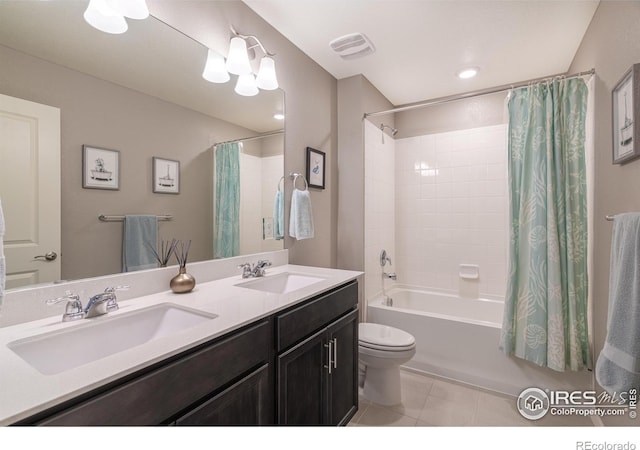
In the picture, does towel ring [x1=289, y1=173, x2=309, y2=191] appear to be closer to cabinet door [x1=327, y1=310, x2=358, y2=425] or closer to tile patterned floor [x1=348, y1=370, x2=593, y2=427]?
cabinet door [x1=327, y1=310, x2=358, y2=425]

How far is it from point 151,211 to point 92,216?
0.22m

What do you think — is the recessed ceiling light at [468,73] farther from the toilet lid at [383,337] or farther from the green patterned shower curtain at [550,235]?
the toilet lid at [383,337]

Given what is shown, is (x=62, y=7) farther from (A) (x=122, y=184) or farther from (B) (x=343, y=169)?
(B) (x=343, y=169)

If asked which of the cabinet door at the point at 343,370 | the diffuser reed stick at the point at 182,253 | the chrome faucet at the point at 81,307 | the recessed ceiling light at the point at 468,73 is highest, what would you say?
the recessed ceiling light at the point at 468,73

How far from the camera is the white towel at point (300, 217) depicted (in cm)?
201

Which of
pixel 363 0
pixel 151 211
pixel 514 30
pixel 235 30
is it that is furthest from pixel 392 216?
pixel 151 211

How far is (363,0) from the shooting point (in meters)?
1.67

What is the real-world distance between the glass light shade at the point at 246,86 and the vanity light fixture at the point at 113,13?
1.85 ft

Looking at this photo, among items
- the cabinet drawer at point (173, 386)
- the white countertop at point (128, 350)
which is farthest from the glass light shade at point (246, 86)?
the cabinet drawer at point (173, 386)

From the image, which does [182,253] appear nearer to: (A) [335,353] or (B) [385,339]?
(A) [335,353]

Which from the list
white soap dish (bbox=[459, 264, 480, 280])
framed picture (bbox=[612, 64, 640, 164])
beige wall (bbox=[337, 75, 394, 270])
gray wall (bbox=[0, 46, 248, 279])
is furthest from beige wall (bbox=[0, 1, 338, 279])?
white soap dish (bbox=[459, 264, 480, 280])

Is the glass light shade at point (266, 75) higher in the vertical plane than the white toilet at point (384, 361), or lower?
higher

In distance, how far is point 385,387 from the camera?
1954 mm

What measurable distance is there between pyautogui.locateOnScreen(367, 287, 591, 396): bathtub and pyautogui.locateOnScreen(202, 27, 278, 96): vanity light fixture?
1.94 meters
